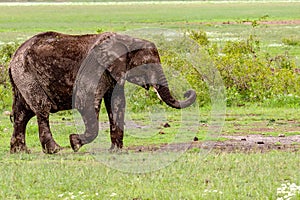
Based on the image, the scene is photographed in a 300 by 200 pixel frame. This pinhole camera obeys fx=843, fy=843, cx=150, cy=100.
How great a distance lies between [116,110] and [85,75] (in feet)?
2.36

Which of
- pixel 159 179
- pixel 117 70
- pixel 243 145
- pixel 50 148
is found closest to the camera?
pixel 159 179

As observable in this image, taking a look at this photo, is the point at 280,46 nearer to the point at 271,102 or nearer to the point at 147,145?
the point at 271,102

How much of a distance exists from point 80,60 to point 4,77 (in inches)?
342

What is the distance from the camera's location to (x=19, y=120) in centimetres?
1328

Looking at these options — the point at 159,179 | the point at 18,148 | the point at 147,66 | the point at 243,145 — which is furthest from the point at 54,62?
the point at 159,179

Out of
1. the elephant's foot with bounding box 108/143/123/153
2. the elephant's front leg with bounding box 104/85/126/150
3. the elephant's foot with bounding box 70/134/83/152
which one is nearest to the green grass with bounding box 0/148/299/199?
the elephant's foot with bounding box 70/134/83/152

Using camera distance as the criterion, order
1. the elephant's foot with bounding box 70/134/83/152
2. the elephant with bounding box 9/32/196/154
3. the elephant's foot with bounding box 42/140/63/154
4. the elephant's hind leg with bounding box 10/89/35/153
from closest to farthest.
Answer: the elephant's foot with bounding box 70/134/83/152 → the elephant with bounding box 9/32/196/154 → the elephant's foot with bounding box 42/140/63/154 → the elephant's hind leg with bounding box 10/89/35/153

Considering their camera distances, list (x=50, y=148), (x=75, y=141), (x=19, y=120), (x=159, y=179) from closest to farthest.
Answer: (x=159, y=179) → (x=75, y=141) → (x=50, y=148) → (x=19, y=120)

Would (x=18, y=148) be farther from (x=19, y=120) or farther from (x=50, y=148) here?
(x=50, y=148)

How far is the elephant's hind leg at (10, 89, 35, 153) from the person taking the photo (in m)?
13.2

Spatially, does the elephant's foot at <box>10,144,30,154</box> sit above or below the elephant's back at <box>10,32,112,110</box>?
below

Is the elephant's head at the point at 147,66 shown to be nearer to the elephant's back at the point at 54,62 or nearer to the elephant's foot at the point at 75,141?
the elephant's back at the point at 54,62

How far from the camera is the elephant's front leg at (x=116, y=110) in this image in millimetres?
12656

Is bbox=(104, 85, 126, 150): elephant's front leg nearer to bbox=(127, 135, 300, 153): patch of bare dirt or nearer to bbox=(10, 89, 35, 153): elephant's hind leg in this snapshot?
bbox=(127, 135, 300, 153): patch of bare dirt
